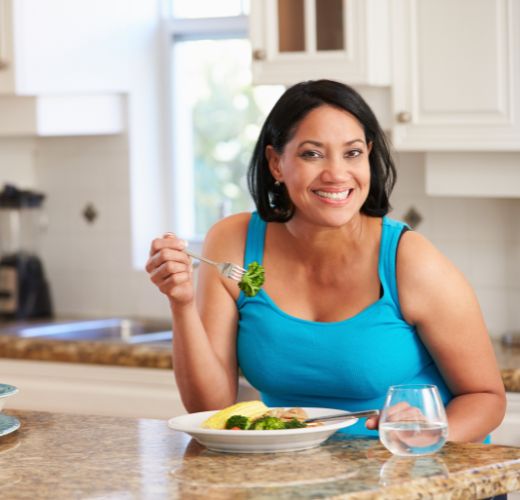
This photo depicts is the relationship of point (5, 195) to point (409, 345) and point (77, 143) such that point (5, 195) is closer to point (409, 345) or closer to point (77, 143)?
point (77, 143)

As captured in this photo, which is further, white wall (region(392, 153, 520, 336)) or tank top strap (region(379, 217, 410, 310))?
white wall (region(392, 153, 520, 336))

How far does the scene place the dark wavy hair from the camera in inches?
87.4

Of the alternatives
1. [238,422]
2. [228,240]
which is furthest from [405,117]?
[238,422]

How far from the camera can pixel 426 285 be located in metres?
2.17

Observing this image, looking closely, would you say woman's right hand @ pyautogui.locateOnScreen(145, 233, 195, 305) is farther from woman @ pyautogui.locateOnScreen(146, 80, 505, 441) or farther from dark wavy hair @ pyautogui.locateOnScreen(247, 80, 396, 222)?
dark wavy hair @ pyautogui.locateOnScreen(247, 80, 396, 222)

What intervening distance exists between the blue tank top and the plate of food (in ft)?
1.11

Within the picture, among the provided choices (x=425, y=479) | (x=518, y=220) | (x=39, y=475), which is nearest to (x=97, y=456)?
(x=39, y=475)

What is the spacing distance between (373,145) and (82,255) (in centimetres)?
216

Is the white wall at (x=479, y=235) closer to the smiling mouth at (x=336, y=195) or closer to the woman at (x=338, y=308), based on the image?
the woman at (x=338, y=308)

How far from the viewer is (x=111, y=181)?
4145 millimetres

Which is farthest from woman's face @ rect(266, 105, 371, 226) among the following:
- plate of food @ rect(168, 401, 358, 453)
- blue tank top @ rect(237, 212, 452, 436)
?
plate of food @ rect(168, 401, 358, 453)

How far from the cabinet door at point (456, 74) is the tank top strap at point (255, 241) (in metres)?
0.89

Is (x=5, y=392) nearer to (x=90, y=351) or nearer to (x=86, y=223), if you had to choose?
(x=90, y=351)

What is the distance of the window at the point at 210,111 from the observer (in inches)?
160
